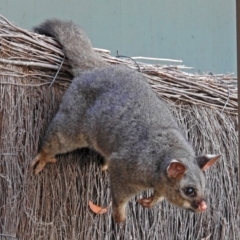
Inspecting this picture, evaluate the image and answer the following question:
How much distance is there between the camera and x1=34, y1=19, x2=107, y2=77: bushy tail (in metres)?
5.50

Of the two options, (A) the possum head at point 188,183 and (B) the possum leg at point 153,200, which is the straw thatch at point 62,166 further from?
(A) the possum head at point 188,183

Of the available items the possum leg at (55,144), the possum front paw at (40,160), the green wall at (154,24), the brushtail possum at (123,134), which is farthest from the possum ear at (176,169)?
the green wall at (154,24)

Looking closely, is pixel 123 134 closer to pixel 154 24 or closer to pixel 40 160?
pixel 40 160

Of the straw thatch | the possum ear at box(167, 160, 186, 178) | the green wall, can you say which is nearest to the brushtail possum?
the possum ear at box(167, 160, 186, 178)

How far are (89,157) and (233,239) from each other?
1.65 m

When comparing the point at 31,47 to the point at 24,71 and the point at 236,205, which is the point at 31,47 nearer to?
the point at 24,71

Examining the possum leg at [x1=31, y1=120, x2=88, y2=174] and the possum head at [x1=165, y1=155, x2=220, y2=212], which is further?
the possum leg at [x1=31, y1=120, x2=88, y2=174]

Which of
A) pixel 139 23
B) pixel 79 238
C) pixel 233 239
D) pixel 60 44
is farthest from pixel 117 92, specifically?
pixel 139 23

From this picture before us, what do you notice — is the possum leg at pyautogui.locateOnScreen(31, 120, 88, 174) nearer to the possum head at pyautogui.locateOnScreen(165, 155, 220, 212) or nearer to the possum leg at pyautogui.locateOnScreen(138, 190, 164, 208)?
the possum leg at pyautogui.locateOnScreen(138, 190, 164, 208)

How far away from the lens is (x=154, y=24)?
25.5ft

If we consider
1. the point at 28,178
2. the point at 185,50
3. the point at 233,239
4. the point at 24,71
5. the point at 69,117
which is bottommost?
the point at 233,239

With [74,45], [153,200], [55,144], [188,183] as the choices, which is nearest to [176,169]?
[188,183]

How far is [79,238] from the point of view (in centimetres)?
563

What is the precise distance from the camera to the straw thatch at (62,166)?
5328 mm
